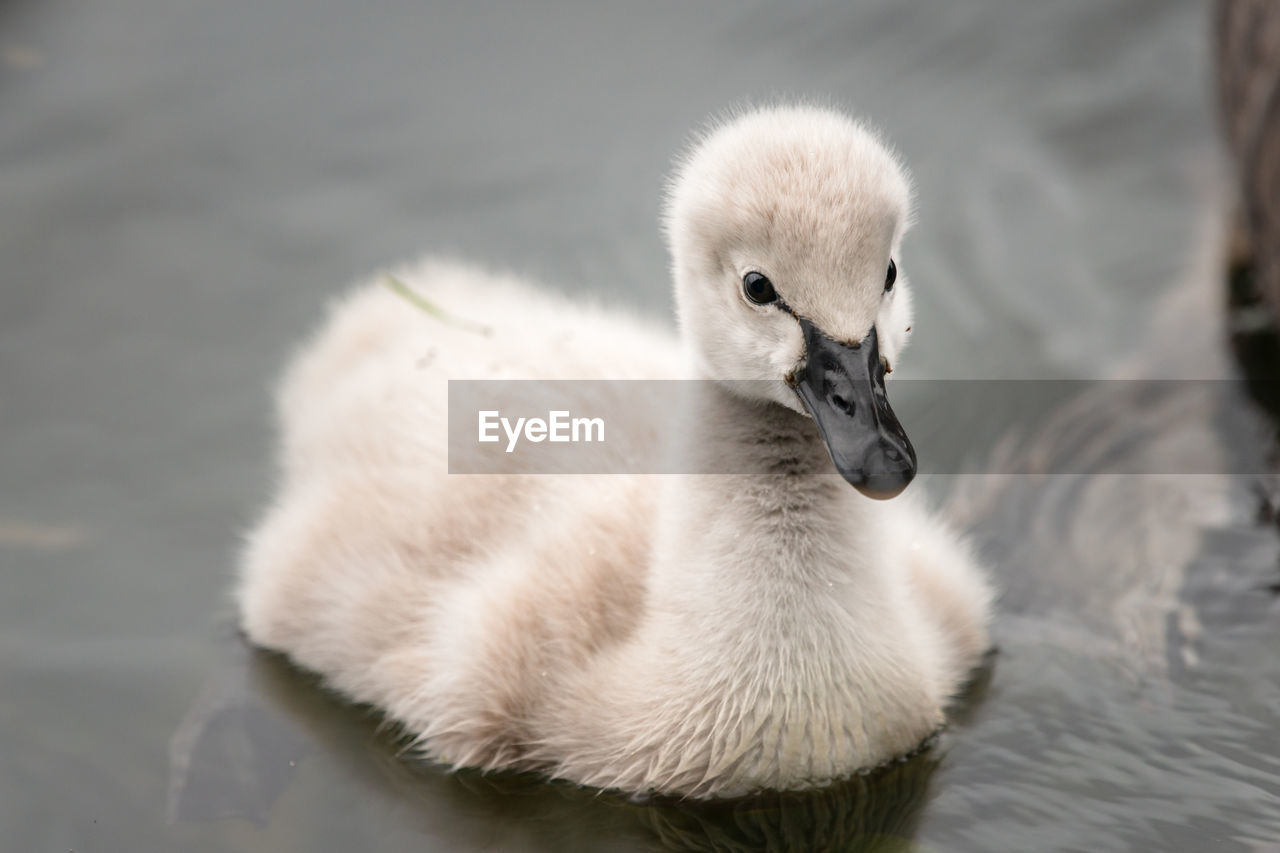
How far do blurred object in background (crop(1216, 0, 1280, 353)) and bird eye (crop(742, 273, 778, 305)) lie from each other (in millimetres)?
1916

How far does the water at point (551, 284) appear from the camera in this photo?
3330mm

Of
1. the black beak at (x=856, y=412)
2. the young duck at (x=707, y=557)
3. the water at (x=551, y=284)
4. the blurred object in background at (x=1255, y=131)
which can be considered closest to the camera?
the black beak at (x=856, y=412)

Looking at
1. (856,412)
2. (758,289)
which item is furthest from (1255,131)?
(856,412)

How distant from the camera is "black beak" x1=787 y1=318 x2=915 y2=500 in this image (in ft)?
8.89

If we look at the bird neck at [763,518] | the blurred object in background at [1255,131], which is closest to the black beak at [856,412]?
the bird neck at [763,518]

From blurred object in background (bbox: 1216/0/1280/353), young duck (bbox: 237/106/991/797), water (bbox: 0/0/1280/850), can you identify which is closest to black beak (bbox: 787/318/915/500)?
young duck (bbox: 237/106/991/797)

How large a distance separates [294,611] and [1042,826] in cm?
171

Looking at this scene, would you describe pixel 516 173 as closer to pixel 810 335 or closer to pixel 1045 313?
pixel 1045 313

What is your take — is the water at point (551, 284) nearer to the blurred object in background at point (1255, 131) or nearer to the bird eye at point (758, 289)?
the blurred object in background at point (1255, 131)

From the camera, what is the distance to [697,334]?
316cm

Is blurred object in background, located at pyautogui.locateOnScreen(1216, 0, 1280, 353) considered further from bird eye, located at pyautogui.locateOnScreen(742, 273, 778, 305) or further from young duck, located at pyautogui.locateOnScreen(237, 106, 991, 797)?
bird eye, located at pyautogui.locateOnScreen(742, 273, 778, 305)

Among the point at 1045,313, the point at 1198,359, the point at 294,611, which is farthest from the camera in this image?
the point at 1045,313

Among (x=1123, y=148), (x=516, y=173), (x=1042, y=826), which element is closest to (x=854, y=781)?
(x=1042, y=826)

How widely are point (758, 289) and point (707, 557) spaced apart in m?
0.53
